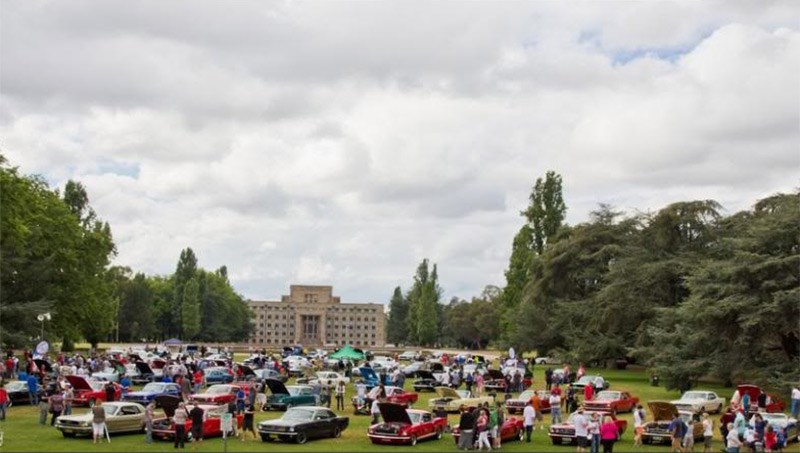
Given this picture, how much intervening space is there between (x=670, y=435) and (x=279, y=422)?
12.0 meters

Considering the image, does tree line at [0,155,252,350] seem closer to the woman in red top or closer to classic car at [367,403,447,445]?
classic car at [367,403,447,445]

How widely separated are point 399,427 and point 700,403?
15.6 metres

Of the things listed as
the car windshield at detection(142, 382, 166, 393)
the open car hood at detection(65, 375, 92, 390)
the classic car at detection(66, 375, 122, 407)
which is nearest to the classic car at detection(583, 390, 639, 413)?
the car windshield at detection(142, 382, 166, 393)

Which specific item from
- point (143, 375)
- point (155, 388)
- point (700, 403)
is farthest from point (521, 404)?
point (143, 375)

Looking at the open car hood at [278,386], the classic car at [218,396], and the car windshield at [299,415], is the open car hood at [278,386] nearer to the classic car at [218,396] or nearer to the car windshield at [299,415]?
the classic car at [218,396]

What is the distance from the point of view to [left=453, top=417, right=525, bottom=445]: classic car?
28200mm

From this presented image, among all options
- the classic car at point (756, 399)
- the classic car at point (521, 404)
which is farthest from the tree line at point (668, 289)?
the classic car at point (521, 404)

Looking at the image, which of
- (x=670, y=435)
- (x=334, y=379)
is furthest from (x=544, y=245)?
(x=670, y=435)

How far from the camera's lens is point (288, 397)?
3816 cm

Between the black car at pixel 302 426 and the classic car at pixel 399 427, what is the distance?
152 cm

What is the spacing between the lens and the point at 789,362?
1624 inches

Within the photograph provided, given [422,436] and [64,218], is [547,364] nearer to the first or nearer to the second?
[64,218]

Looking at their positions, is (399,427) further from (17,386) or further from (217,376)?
(217,376)

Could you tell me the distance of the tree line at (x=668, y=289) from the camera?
41.4 m
